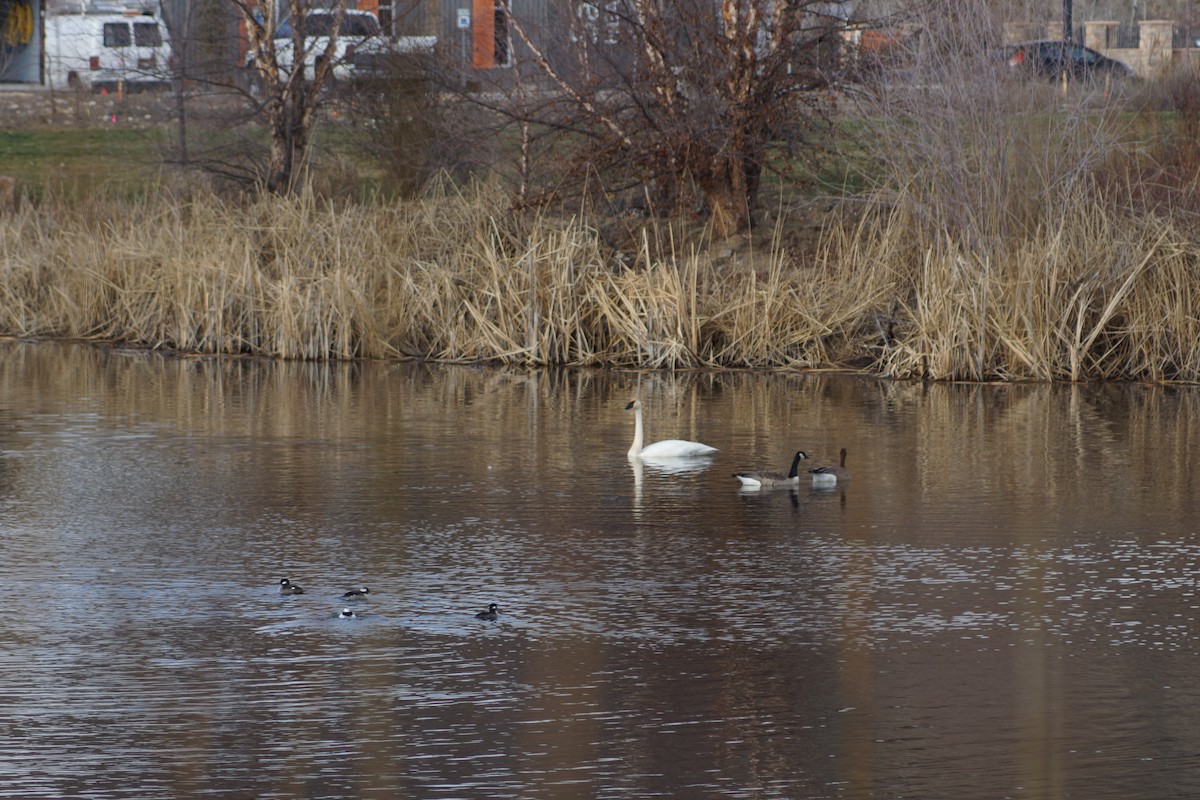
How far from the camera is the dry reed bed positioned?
700 inches

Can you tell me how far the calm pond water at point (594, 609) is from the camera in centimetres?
630

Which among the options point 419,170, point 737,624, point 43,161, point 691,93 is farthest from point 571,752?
point 43,161

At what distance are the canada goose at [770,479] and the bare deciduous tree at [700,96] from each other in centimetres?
1025

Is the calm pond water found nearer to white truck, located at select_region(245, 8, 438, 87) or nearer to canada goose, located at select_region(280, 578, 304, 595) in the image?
canada goose, located at select_region(280, 578, 304, 595)

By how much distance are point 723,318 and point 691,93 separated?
449 cm

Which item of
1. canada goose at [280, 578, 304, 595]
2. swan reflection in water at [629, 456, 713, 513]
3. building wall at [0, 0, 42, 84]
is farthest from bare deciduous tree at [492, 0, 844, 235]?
building wall at [0, 0, 42, 84]

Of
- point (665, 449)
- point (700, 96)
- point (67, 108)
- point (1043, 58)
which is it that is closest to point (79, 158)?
point (67, 108)

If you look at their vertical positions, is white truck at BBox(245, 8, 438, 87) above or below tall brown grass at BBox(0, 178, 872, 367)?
above

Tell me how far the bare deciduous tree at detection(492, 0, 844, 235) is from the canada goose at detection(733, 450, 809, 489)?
10.3 meters

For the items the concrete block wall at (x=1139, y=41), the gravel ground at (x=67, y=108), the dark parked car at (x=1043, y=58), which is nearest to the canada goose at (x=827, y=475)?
the dark parked car at (x=1043, y=58)

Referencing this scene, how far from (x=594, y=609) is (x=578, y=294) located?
37.2 ft

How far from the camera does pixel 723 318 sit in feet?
64.1

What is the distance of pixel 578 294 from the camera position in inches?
773

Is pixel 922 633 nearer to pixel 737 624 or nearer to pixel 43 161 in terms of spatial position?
pixel 737 624
